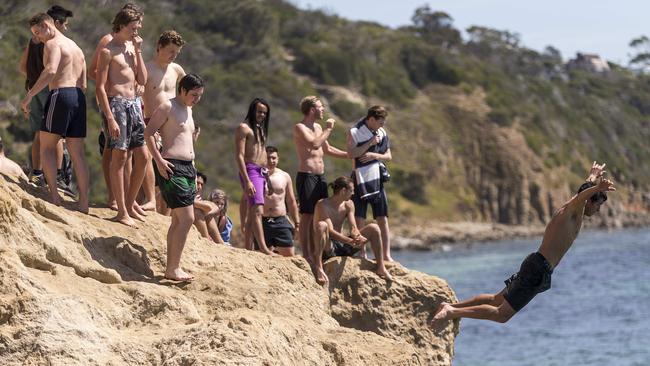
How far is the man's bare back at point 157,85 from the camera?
927 cm

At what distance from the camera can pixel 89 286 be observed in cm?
732

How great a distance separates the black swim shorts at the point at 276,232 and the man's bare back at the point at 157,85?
6.26 feet

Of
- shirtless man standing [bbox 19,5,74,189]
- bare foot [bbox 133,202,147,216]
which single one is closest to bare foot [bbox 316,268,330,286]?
bare foot [bbox 133,202,147,216]

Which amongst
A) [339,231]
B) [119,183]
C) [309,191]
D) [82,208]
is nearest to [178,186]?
[119,183]

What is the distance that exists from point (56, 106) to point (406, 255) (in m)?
42.9

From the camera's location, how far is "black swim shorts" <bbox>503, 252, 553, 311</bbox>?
9016mm

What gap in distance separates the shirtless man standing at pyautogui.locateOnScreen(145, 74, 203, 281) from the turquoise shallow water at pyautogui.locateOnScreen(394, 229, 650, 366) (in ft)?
50.5

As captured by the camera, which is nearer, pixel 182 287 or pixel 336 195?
pixel 182 287

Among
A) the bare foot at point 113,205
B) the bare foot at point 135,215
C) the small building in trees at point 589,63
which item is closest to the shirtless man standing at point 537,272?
the bare foot at point 135,215

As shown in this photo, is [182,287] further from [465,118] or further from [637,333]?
[465,118]

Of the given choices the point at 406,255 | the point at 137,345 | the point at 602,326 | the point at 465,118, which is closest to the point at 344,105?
the point at 465,118

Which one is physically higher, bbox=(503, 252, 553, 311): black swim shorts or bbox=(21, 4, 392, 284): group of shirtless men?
bbox=(21, 4, 392, 284): group of shirtless men

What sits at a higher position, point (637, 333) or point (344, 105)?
point (344, 105)

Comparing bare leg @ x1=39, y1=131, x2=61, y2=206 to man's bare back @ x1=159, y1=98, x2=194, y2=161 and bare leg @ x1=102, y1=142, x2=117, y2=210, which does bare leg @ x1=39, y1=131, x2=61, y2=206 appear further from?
man's bare back @ x1=159, y1=98, x2=194, y2=161
